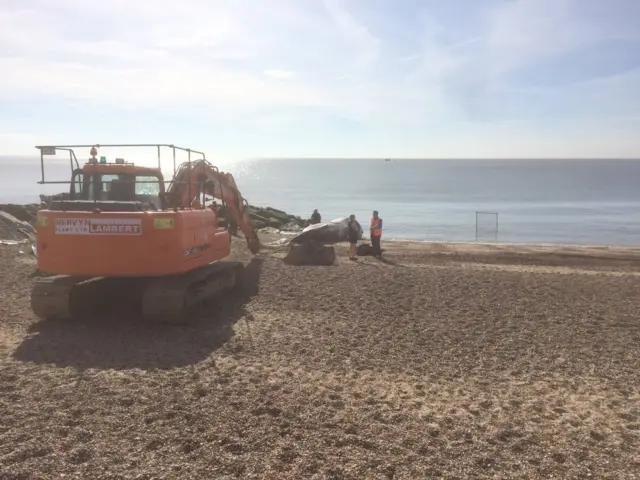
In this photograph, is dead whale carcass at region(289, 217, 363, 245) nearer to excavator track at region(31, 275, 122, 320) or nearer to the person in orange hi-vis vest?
the person in orange hi-vis vest

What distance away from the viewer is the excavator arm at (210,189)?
41.8ft

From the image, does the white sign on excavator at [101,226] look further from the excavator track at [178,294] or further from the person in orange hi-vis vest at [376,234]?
the person in orange hi-vis vest at [376,234]

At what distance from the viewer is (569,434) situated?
19.9ft

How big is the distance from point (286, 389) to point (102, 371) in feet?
8.68

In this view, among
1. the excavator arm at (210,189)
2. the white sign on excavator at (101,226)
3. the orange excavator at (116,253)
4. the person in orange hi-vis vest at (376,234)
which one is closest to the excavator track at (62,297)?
the orange excavator at (116,253)

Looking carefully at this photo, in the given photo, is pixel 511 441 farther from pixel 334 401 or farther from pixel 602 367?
pixel 602 367

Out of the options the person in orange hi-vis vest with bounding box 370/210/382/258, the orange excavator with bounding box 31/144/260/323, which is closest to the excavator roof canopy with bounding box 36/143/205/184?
the orange excavator with bounding box 31/144/260/323

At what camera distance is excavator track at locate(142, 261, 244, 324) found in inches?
386

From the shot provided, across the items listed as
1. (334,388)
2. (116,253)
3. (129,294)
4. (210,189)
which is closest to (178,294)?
A: (116,253)

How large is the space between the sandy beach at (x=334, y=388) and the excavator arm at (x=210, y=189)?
2.75 metres

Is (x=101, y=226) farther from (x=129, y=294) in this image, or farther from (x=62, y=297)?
(x=129, y=294)

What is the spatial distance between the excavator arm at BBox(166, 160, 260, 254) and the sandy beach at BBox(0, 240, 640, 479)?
2.75 meters

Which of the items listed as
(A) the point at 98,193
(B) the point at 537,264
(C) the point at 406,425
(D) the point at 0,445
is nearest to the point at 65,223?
(A) the point at 98,193

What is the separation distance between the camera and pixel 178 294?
9828 mm
